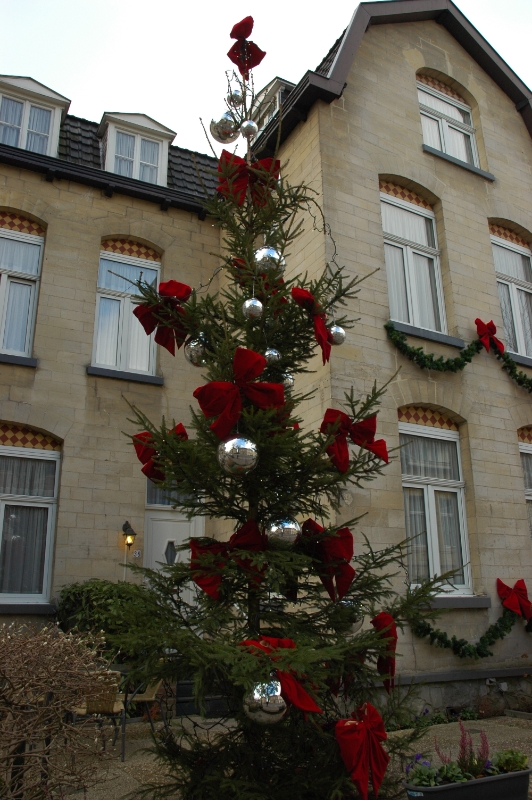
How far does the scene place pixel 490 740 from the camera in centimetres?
645

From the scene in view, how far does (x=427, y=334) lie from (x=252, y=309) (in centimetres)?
538

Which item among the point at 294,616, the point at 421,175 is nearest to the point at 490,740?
the point at 294,616

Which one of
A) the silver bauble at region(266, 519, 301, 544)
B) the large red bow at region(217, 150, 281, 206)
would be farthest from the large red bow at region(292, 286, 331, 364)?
the silver bauble at region(266, 519, 301, 544)

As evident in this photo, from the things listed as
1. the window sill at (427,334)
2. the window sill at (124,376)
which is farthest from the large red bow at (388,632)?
the window sill at (124,376)

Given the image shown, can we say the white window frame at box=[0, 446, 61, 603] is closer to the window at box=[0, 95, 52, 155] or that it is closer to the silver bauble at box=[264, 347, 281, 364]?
the window at box=[0, 95, 52, 155]

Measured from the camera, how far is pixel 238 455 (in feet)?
12.6

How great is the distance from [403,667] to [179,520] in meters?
4.26

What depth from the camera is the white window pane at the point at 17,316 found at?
10.1 meters

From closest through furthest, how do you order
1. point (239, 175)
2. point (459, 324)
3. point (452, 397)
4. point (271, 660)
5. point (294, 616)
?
point (271, 660)
point (294, 616)
point (239, 175)
point (452, 397)
point (459, 324)

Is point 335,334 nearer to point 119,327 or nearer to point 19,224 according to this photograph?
point 119,327

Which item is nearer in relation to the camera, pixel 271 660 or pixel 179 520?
pixel 271 660

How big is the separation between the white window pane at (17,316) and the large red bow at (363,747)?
802 cm

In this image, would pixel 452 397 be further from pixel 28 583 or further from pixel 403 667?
pixel 28 583

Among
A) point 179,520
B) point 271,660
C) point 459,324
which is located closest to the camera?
point 271,660
